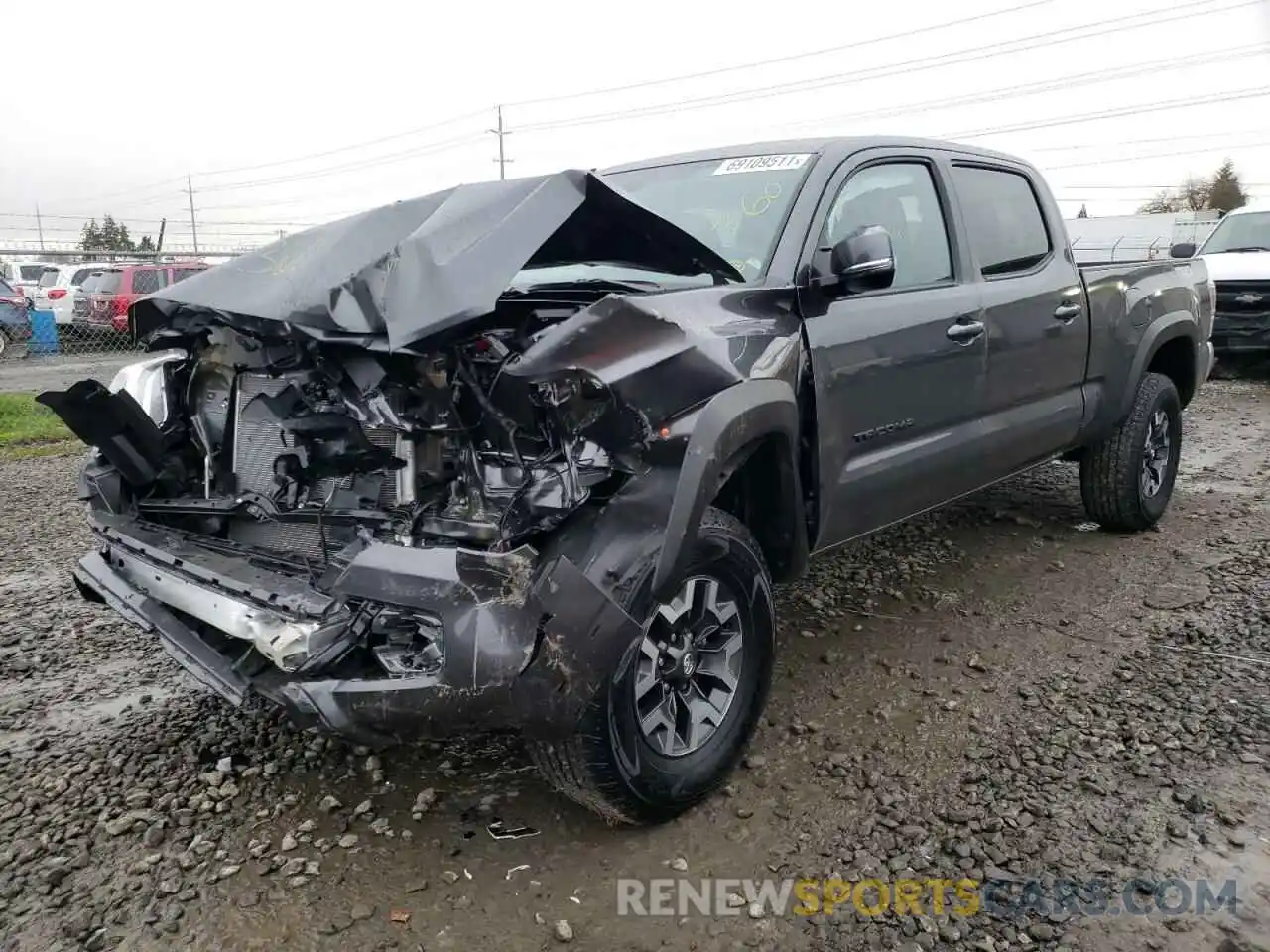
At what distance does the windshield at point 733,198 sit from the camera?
322cm

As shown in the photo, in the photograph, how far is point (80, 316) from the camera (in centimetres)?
1781

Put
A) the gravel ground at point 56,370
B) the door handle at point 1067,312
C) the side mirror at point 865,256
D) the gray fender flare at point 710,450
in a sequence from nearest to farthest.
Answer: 1. the gray fender flare at point 710,450
2. the side mirror at point 865,256
3. the door handle at point 1067,312
4. the gravel ground at point 56,370

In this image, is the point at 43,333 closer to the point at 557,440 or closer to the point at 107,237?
the point at 557,440

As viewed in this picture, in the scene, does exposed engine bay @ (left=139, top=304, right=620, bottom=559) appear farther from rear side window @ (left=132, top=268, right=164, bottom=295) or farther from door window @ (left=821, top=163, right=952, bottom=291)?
rear side window @ (left=132, top=268, right=164, bottom=295)

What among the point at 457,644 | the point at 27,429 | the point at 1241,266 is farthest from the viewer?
the point at 1241,266

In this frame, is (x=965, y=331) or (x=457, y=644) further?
(x=965, y=331)

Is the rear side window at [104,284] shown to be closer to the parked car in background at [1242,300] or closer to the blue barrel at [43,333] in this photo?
the blue barrel at [43,333]

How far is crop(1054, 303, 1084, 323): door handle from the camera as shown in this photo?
4320 millimetres

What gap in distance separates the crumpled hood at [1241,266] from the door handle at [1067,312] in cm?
794

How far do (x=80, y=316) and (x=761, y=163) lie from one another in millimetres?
17961

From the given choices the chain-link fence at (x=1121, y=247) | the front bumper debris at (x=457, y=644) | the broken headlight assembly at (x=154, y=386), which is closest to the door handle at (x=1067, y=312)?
the front bumper debris at (x=457, y=644)

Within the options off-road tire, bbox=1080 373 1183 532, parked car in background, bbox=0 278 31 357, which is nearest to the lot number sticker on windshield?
off-road tire, bbox=1080 373 1183 532

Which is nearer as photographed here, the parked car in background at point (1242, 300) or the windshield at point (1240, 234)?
the parked car in background at point (1242, 300)

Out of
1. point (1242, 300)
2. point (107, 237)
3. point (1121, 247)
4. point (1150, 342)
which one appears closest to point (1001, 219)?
point (1150, 342)
